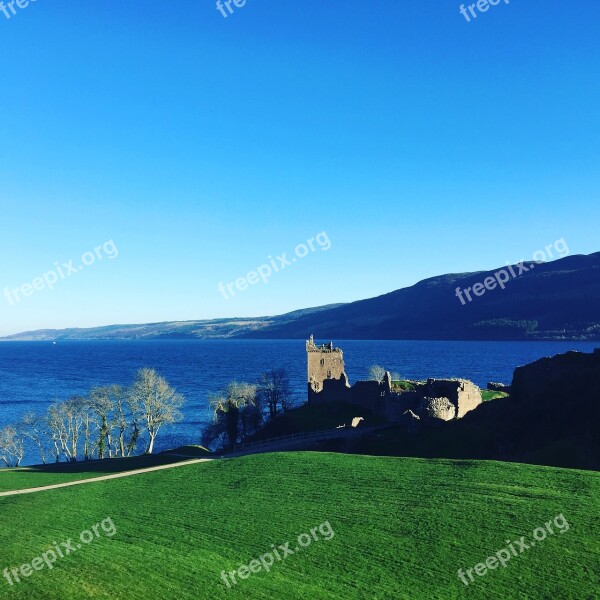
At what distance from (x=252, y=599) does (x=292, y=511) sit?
10.8 meters

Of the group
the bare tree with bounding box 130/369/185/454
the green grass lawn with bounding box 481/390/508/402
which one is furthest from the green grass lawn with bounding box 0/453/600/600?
the bare tree with bounding box 130/369/185/454

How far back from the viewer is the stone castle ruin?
2299 inches

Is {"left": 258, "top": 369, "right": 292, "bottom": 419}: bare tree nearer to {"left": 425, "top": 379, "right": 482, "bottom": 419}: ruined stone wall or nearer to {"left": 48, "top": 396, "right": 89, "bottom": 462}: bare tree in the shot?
{"left": 48, "top": 396, "right": 89, "bottom": 462}: bare tree

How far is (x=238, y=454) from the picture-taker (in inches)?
2315

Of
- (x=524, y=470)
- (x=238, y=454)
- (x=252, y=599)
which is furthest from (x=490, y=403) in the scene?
(x=252, y=599)

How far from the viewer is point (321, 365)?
83812 mm

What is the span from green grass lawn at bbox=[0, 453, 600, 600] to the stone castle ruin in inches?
576

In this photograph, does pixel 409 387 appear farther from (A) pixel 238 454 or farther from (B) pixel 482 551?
(B) pixel 482 551

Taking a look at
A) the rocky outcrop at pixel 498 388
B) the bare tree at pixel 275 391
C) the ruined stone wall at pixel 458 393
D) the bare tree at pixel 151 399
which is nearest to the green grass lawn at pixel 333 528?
the ruined stone wall at pixel 458 393

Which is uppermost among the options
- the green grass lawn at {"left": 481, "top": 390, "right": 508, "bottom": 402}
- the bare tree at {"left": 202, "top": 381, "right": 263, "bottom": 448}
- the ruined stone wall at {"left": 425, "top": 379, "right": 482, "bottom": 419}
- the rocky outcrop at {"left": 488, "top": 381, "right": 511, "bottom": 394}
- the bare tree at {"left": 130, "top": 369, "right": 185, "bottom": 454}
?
the bare tree at {"left": 130, "top": 369, "right": 185, "bottom": 454}

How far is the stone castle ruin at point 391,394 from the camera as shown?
192 ft

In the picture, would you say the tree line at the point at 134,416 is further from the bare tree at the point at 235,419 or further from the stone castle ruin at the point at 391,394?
the stone castle ruin at the point at 391,394

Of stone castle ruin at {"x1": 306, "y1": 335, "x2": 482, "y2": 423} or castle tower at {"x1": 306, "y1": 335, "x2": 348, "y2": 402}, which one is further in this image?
castle tower at {"x1": 306, "y1": 335, "x2": 348, "y2": 402}

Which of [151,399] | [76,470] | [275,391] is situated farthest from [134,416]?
[275,391]
